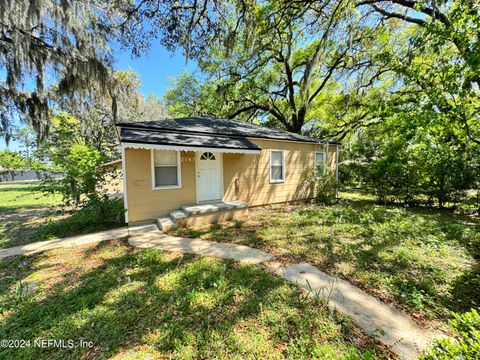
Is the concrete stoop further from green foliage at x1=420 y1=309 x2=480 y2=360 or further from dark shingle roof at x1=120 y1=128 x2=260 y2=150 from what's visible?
green foliage at x1=420 y1=309 x2=480 y2=360

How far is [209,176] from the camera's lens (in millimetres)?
7582

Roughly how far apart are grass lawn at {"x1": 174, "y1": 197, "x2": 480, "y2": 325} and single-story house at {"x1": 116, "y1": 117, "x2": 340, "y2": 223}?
52.8 inches

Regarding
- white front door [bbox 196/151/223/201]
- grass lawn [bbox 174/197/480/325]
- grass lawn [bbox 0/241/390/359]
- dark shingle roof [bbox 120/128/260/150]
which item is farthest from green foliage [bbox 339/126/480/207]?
grass lawn [bbox 0/241/390/359]

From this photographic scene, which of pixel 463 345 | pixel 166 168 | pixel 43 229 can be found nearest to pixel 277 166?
pixel 166 168

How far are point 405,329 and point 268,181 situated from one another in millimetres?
6738

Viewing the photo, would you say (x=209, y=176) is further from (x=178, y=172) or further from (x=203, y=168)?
(x=178, y=172)

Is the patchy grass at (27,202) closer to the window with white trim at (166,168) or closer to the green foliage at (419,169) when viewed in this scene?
the window with white trim at (166,168)

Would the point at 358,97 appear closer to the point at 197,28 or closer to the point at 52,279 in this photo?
the point at 197,28

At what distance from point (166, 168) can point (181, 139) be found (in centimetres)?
109

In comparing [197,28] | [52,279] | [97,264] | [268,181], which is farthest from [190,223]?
[197,28]

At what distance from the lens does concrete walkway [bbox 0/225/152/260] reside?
4746 mm

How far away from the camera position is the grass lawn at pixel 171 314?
215 cm

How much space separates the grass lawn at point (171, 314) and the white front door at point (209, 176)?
12.0 ft

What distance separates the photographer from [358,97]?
1275 cm
